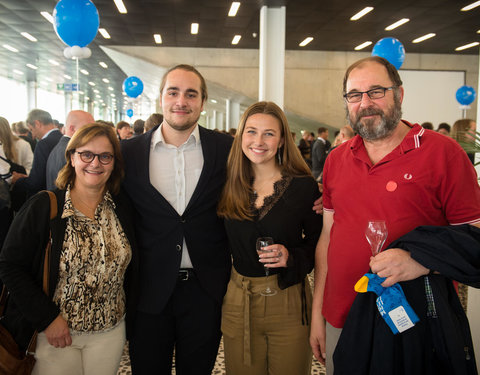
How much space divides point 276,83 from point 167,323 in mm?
8526

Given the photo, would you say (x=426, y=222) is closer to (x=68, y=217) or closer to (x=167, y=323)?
(x=167, y=323)

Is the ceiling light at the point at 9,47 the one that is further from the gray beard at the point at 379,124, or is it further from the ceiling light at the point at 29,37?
the gray beard at the point at 379,124

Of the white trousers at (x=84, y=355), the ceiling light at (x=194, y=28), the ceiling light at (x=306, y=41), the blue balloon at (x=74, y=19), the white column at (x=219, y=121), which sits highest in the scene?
the ceiling light at (x=306, y=41)

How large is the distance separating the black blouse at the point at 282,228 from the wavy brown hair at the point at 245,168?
6 centimetres

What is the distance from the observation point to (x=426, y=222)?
61.5 inches

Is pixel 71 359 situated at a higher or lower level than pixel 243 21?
lower

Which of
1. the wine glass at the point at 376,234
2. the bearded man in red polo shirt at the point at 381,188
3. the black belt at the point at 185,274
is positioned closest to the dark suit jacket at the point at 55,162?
the black belt at the point at 185,274

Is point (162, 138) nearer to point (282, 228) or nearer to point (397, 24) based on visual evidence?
point (282, 228)

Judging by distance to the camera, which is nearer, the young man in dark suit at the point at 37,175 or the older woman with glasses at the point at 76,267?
the older woman with glasses at the point at 76,267

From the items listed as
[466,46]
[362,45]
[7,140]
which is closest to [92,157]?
[7,140]

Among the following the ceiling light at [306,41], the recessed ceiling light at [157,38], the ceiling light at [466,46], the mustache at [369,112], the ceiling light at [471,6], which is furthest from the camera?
the ceiling light at [466,46]

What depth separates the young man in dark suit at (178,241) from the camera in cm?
207

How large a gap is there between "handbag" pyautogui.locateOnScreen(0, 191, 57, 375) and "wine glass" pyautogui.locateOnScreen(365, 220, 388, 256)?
1461mm

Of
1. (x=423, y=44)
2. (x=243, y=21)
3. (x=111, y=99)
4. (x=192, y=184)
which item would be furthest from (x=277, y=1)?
(x=111, y=99)
